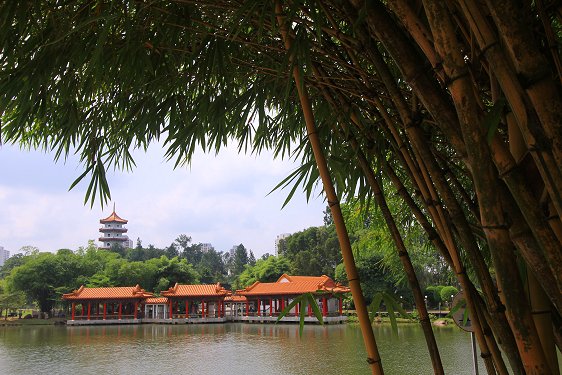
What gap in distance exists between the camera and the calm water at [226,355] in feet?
24.0

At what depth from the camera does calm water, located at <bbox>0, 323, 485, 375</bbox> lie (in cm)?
731

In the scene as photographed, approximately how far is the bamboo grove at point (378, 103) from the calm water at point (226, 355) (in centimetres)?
561

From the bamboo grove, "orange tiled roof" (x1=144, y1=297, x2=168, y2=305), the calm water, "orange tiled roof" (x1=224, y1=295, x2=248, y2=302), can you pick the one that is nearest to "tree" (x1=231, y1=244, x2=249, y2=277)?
"orange tiled roof" (x1=224, y1=295, x2=248, y2=302)

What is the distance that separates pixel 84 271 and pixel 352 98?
Answer: 75.7 feet

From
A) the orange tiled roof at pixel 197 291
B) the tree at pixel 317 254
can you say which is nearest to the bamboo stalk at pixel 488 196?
the orange tiled roof at pixel 197 291

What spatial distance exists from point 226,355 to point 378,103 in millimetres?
9097

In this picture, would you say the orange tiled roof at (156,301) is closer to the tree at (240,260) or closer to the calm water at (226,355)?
the calm water at (226,355)

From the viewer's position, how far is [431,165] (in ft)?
2.78

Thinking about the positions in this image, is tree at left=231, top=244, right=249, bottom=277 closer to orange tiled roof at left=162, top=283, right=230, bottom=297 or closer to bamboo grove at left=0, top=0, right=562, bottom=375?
orange tiled roof at left=162, top=283, right=230, bottom=297

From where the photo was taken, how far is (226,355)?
30.7 feet

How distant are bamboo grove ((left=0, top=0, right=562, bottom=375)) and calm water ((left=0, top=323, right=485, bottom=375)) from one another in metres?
5.61

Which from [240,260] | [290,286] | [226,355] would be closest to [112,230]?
[240,260]

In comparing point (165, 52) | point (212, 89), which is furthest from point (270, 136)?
point (165, 52)

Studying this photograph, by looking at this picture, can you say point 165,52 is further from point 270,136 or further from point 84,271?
point 84,271
